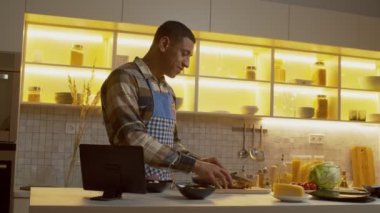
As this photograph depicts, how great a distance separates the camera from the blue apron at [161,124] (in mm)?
2119

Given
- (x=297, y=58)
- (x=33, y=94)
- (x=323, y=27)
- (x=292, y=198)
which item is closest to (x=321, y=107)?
(x=297, y=58)

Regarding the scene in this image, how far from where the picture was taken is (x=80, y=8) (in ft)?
11.6

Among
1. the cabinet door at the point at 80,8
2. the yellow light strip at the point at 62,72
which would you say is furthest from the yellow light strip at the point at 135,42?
the cabinet door at the point at 80,8

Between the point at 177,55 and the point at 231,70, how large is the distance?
230 centimetres

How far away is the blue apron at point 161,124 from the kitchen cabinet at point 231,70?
A: 1686 mm

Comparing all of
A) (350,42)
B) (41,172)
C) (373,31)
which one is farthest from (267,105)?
(41,172)

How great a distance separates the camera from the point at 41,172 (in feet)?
12.7

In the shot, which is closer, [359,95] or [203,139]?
[203,139]

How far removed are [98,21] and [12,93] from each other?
0.84m

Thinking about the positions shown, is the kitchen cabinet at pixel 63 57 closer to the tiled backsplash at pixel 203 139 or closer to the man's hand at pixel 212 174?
the tiled backsplash at pixel 203 139

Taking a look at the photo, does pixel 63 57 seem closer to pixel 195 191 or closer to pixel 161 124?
pixel 161 124

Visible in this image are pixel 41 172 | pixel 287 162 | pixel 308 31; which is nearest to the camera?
pixel 41 172

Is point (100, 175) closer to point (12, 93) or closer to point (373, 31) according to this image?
point (12, 93)

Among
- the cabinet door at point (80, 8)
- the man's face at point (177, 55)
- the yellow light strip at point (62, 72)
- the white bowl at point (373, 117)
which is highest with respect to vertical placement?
the cabinet door at point (80, 8)
